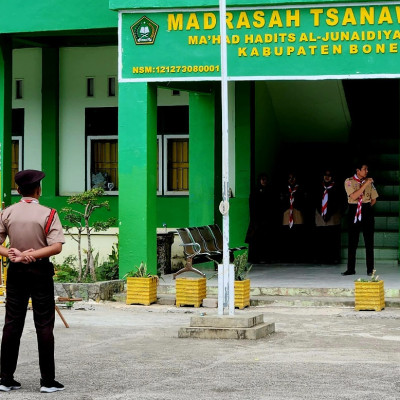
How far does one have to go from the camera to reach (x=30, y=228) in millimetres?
9289

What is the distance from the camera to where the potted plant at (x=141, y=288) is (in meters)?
16.1

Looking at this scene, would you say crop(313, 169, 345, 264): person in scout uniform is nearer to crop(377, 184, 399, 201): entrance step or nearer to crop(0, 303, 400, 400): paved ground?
crop(377, 184, 399, 201): entrance step

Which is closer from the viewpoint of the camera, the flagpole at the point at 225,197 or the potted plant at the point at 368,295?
the flagpole at the point at 225,197

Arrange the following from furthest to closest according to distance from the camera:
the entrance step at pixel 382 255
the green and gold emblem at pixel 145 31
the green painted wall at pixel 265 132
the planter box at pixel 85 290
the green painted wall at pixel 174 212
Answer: the green painted wall at pixel 265 132, the green painted wall at pixel 174 212, the entrance step at pixel 382 255, the green and gold emblem at pixel 145 31, the planter box at pixel 85 290

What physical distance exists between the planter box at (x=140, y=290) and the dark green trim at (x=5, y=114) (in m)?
3.42

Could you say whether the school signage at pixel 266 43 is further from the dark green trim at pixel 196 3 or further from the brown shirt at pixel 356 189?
the brown shirt at pixel 356 189

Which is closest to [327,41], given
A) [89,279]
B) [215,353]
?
[89,279]

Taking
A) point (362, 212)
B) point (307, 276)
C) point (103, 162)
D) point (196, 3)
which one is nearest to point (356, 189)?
point (362, 212)

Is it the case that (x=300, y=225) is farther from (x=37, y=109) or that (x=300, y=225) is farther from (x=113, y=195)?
(x=37, y=109)

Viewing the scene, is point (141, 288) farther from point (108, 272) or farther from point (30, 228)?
point (30, 228)

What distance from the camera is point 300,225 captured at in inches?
830

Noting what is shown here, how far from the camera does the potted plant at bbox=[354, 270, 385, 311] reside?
15078mm

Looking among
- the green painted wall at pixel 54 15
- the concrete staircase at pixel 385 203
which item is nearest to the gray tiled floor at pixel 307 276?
the concrete staircase at pixel 385 203

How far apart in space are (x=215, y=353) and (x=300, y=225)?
10009 mm
